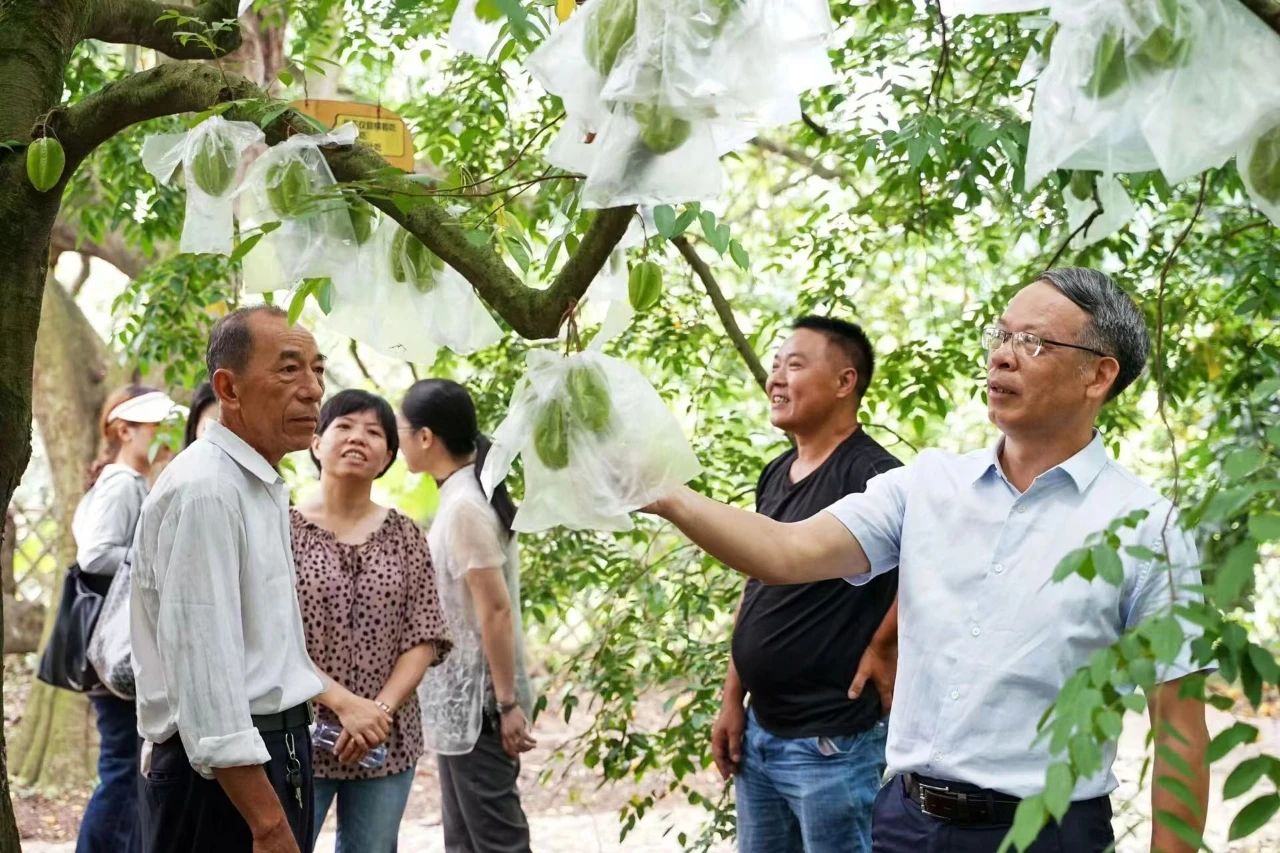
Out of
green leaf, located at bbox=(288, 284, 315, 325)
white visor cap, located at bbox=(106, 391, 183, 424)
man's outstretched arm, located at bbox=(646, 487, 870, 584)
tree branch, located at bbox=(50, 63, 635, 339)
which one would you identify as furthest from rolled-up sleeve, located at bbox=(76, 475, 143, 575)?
man's outstretched arm, located at bbox=(646, 487, 870, 584)

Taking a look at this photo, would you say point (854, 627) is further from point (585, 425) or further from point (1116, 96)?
point (1116, 96)

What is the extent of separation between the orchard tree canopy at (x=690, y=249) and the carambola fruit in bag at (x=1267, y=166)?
0.07 metres

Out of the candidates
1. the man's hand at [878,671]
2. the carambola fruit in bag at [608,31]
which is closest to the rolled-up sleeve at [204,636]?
the carambola fruit in bag at [608,31]

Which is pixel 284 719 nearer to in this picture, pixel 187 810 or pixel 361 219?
pixel 187 810

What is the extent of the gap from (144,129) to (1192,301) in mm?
3301

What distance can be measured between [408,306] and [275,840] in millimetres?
882

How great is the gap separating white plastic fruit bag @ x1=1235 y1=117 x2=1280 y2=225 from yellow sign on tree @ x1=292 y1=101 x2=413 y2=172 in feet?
4.94

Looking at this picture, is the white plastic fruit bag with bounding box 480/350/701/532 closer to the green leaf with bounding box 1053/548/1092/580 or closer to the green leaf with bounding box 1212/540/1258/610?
the green leaf with bounding box 1053/548/1092/580

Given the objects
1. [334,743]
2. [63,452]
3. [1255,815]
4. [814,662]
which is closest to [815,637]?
[814,662]

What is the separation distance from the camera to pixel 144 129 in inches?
184

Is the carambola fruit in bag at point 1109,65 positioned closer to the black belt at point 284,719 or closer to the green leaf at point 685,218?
the green leaf at point 685,218

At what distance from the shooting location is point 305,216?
1.86m

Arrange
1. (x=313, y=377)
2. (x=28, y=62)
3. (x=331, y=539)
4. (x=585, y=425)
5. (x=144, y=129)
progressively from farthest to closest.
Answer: (x=144, y=129), (x=331, y=539), (x=313, y=377), (x=28, y=62), (x=585, y=425)

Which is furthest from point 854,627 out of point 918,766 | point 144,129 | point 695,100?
point 144,129
